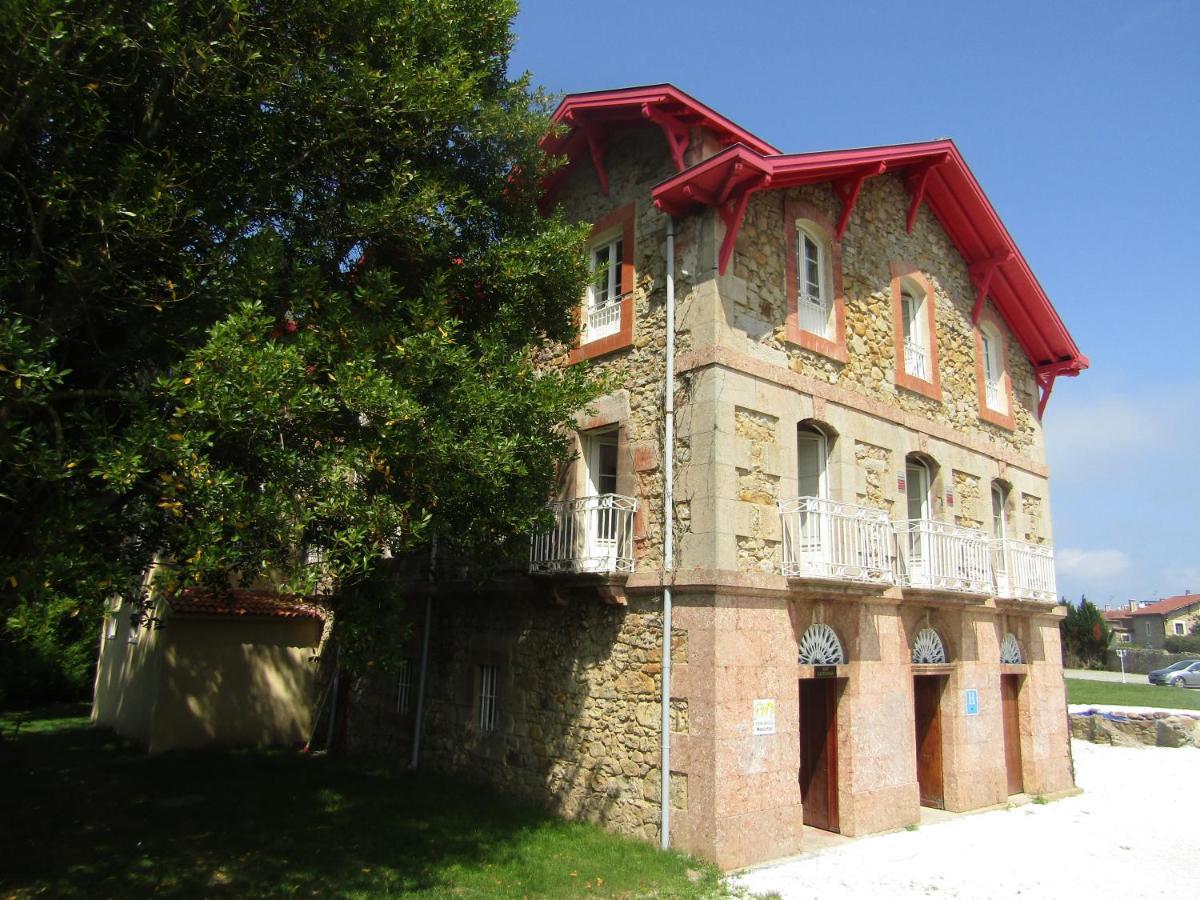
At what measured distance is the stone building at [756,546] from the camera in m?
9.42

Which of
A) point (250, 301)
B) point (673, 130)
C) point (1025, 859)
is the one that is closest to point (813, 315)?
point (673, 130)

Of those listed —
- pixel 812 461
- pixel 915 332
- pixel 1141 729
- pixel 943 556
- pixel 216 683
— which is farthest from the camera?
pixel 1141 729

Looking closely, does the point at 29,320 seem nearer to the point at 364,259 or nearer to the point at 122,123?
the point at 122,123

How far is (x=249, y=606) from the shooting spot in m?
15.9

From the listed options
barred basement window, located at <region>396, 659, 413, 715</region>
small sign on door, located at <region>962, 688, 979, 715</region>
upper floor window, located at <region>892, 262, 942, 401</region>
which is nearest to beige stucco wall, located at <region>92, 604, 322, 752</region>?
barred basement window, located at <region>396, 659, 413, 715</region>

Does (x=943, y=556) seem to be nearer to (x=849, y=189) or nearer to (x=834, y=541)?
(x=834, y=541)

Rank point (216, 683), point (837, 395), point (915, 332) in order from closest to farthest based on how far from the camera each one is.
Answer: point (837, 395) < point (915, 332) < point (216, 683)

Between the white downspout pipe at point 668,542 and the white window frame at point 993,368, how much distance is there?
26.4 feet

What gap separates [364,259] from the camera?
899cm

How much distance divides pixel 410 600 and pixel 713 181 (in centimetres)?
857

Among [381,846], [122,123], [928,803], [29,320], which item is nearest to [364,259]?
[122,123]

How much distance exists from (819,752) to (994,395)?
27.5 feet

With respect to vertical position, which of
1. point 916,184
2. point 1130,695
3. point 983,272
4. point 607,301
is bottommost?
point 1130,695

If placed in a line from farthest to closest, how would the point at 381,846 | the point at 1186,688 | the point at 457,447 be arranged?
the point at 1186,688
the point at 381,846
the point at 457,447
